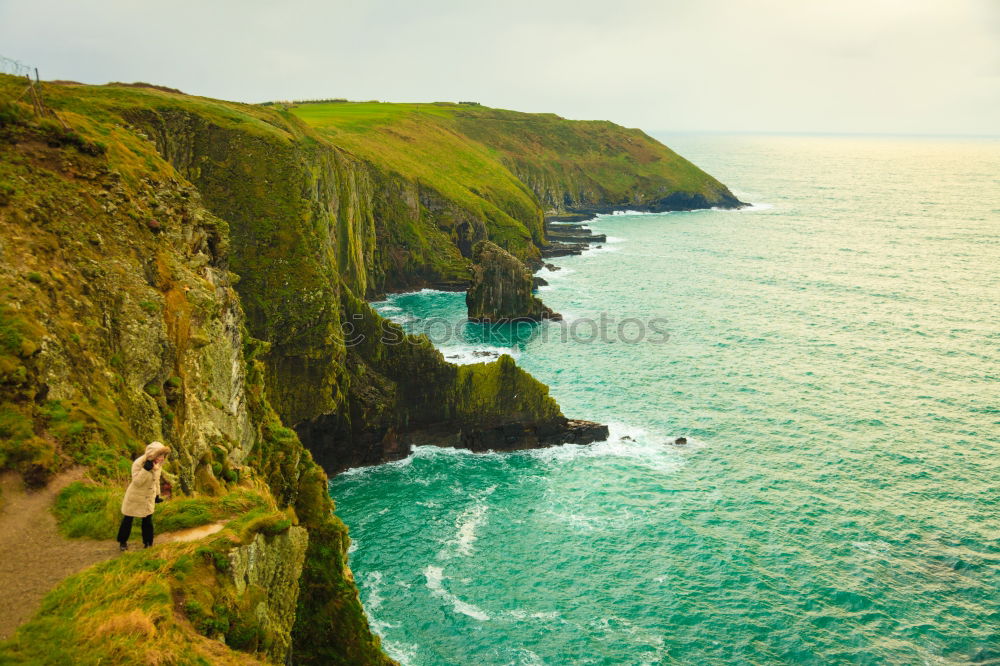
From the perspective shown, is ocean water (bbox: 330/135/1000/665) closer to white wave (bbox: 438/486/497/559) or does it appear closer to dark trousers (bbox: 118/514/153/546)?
white wave (bbox: 438/486/497/559)

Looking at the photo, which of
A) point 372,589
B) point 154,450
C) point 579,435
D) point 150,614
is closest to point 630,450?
point 579,435

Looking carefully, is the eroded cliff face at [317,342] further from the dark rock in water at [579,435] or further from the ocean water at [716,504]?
the ocean water at [716,504]

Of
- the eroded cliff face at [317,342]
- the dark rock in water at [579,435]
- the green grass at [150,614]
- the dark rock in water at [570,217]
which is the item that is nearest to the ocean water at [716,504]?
the dark rock in water at [579,435]

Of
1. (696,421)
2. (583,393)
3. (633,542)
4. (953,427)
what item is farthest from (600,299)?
(633,542)

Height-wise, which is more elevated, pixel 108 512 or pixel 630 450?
pixel 108 512

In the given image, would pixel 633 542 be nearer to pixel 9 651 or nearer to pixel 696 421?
pixel 696 421

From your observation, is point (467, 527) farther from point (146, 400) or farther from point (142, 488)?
point (142, 488)
